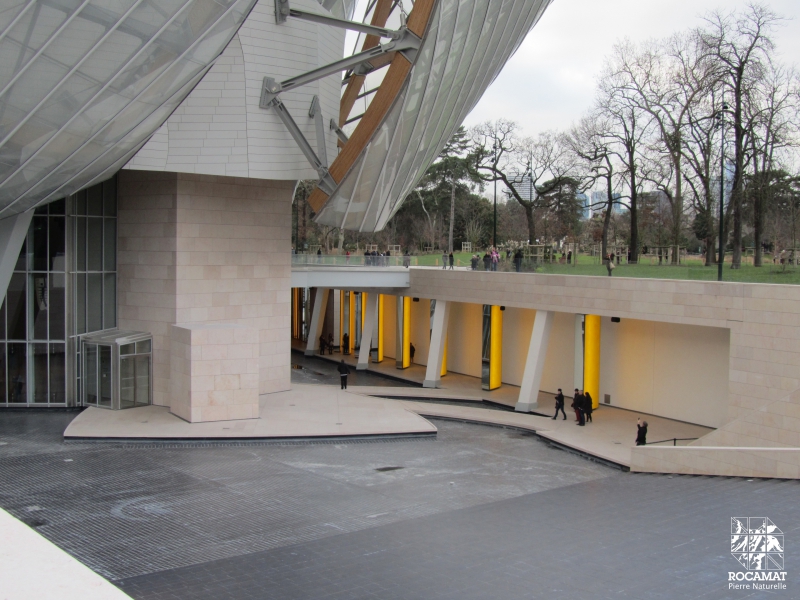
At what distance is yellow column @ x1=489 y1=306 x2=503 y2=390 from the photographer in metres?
27.1

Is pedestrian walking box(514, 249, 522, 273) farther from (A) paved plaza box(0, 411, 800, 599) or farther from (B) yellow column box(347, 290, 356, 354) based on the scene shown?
(B) yellow column box(347, 290, 356, 354)

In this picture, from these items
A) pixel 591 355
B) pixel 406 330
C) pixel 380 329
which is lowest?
pixel 380 329

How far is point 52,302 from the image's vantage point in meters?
21.7

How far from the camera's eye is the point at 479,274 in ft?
88.4

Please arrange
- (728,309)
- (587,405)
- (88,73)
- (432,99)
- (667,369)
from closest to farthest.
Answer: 1. (88,73)
2. (728,309)
3. (432,99)
4. (587,405)
5. (667,369)

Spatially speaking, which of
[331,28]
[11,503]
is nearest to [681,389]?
[331,28]

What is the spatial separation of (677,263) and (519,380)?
8.83m

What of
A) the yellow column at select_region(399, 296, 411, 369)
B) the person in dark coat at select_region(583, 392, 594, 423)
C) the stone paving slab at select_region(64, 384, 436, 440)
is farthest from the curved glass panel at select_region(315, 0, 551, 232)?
the yellow column at select_region(399, 296, 411, 369)

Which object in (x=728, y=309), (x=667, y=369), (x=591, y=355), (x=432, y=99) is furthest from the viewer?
(x=591, y=355)

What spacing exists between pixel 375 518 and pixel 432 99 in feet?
40.3

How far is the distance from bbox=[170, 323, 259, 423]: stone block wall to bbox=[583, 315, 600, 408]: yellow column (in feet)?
34.4

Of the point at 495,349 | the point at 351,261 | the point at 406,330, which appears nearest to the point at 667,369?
the point at 495,349

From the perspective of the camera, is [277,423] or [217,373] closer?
[277,423]

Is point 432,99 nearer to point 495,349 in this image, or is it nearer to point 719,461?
point 495,349
